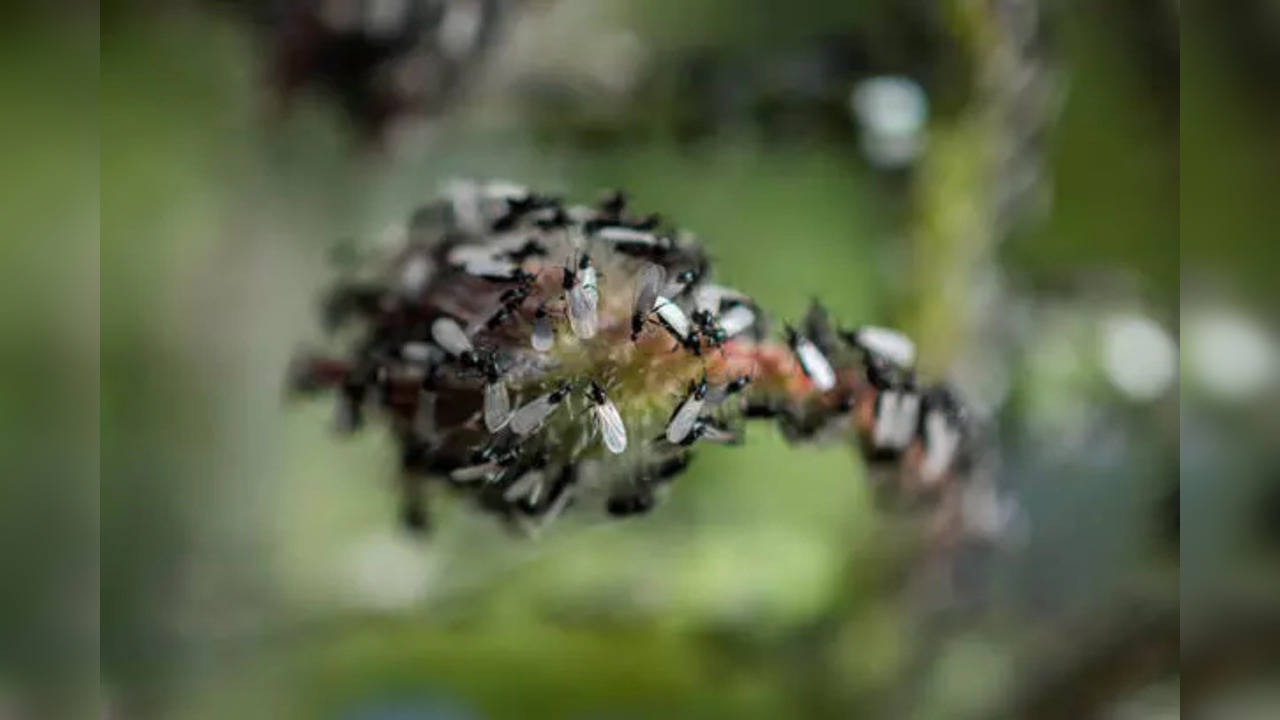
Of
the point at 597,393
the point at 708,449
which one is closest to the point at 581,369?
the point at 597,393

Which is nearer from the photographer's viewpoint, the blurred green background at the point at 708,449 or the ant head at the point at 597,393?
the ant head at the point at 597,393

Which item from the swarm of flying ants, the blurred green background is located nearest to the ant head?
the swarm of flying ants

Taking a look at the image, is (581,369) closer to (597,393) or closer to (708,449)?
(597,393)

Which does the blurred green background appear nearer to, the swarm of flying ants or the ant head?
the swarm of flying ants

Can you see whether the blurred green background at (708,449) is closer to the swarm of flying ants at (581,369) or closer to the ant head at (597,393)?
the swarm of flying ants at (581,369)

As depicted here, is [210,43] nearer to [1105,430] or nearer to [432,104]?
[432,104]

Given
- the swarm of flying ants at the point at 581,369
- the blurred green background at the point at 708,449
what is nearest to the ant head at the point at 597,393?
the swarm of flying ants at the point at 581,369
